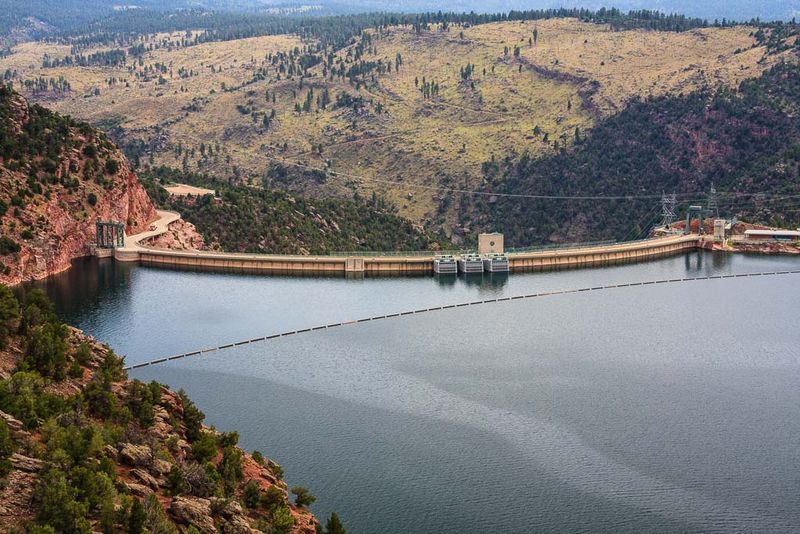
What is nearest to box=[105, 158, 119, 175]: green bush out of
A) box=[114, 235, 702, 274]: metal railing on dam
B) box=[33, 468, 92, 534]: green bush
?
box=[114, 235, 702, 274]: metal railing on dam

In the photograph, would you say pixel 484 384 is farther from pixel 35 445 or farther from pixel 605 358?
pixel 35 445

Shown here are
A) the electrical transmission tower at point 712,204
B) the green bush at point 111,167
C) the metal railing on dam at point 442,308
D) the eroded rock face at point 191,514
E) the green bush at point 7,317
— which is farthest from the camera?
the electrical transmission tower at point 712,204

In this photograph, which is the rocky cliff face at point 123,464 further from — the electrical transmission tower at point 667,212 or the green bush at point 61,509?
the electrical transmission tower at point 667,212

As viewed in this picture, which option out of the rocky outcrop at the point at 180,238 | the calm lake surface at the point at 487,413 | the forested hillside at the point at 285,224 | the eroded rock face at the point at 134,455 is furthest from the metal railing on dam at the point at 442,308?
the rocky outcrop at the point at 180,238

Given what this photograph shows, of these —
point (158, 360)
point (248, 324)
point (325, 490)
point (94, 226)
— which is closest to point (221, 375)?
point (158, 360)

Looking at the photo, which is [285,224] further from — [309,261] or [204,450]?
[204,450]

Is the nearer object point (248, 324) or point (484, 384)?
point (484, 384)
